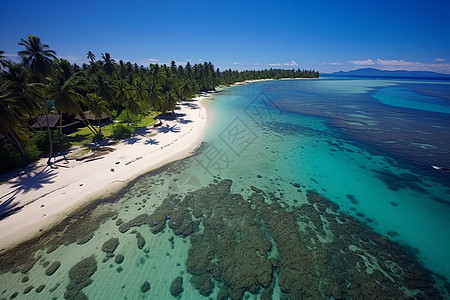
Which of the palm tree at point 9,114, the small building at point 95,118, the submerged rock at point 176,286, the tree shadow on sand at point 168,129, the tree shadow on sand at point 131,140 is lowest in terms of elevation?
the submerged rock at point 176,286

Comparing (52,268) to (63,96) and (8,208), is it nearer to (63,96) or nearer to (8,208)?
(8,208)

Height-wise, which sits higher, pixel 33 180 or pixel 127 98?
pixel 127 98

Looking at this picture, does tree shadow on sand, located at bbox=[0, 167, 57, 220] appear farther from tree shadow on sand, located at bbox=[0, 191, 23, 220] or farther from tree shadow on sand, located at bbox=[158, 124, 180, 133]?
tree shadow on sand, located at bbox=[158, 124, 180, 133]

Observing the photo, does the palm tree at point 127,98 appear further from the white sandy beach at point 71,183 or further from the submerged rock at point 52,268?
the submerged rock at point 52,268

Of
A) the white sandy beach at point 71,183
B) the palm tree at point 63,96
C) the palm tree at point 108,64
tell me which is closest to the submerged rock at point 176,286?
the white sandy beach at point 71,183

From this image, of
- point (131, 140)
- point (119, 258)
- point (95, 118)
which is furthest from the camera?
point (95, 118)

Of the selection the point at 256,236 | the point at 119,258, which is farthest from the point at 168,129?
the point at 256,236
